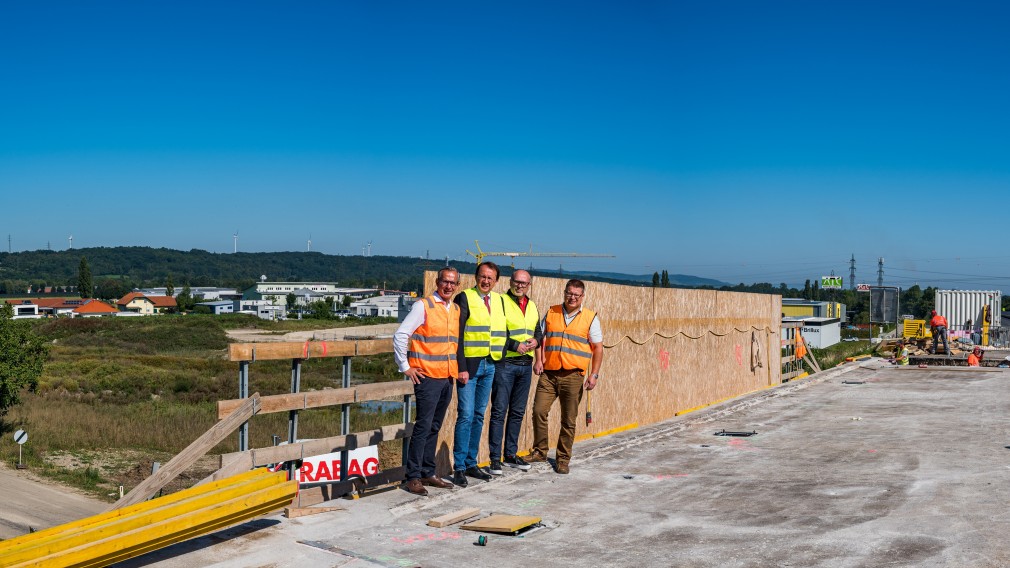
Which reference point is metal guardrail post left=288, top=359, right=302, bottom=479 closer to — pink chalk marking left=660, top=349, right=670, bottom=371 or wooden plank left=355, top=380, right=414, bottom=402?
wooden plank left=355, top=380, right=414, bottom=402

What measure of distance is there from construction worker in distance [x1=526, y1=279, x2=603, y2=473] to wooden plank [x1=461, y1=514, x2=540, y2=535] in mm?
2177

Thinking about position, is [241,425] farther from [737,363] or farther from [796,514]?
Answer: [737,363]

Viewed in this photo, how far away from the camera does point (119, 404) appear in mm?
43438

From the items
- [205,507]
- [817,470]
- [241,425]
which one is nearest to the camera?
[205,507]

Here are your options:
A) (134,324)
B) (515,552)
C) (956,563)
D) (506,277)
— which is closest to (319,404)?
(515,552)

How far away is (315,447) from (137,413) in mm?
35505

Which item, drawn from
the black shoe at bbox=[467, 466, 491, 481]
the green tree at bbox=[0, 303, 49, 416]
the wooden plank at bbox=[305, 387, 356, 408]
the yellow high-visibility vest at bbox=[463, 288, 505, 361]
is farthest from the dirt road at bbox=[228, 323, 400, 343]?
the wooden plank at bbox=[305, 387, 356, 408]

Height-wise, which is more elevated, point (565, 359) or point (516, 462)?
point (565, 359)

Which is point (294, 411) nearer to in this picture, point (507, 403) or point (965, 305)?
point (507, 403)

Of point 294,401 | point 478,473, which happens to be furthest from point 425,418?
point 294,401

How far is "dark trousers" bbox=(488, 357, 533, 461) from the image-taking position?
27.7ft

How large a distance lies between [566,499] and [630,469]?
1.63 metres

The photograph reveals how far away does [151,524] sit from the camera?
210 inches

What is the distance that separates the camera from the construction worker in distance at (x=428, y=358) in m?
7.39
